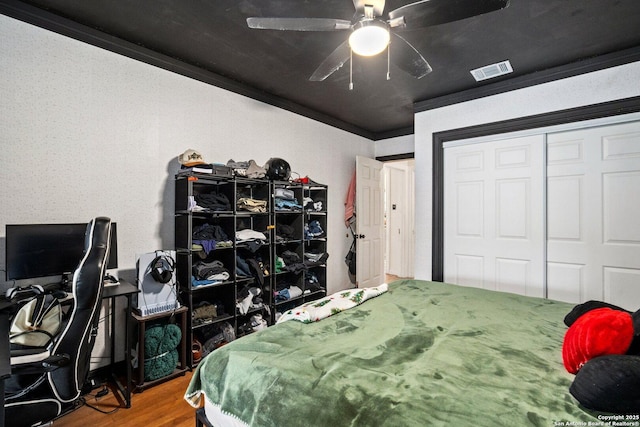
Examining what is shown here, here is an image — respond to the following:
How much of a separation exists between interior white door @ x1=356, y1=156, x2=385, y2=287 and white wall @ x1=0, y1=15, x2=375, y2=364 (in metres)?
1.91

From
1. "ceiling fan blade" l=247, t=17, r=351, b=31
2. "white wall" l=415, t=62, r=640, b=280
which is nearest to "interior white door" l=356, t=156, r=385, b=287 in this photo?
"white wall" l=415, t=62, r=640, b=280

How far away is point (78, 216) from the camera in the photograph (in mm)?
2277

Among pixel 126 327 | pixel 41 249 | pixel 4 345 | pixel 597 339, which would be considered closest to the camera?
pixel 597 339

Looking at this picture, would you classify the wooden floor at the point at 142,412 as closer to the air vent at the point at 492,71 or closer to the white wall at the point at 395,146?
the air vent at the point at 492,71

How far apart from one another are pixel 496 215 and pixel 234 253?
2.76m

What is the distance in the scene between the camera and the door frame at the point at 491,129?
269cm

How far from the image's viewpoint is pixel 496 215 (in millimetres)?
3316

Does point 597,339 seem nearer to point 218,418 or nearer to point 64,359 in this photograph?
point 218,418

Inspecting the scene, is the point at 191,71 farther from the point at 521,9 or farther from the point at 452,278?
the point at 452,278

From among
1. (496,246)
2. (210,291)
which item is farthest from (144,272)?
(496,246)

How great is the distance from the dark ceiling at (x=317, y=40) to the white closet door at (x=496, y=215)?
719 mm

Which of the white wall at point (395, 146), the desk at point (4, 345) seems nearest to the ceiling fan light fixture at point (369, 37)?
the desk at point (4, 345)

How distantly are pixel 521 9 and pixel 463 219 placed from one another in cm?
208

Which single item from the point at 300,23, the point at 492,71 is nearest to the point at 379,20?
the point at 300,23
